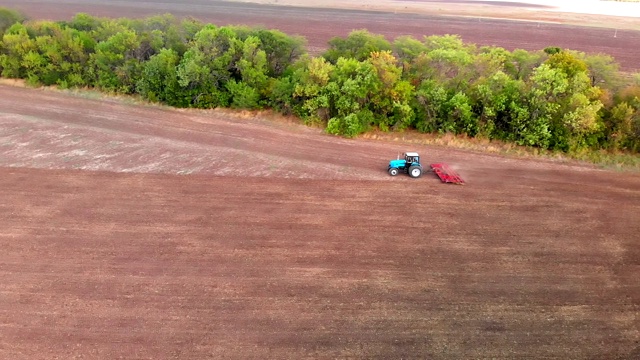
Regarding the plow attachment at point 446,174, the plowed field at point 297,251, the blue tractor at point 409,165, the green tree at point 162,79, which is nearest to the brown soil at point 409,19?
the green tree at point 162,79

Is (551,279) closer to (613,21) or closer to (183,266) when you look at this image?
(183,266)

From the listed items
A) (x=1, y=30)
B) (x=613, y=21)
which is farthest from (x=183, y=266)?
(x=613, y=21)

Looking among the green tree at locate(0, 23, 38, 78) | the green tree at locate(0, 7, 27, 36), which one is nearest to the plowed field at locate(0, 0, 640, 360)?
the green tree at locate(0, 23, 38, 78)

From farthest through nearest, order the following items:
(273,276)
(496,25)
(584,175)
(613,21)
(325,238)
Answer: (613,21)
(496,25)
(584,175)
(325,238)
(273,276)

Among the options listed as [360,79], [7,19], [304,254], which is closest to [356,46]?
[360,79]

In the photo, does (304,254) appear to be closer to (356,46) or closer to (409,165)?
(409,165)

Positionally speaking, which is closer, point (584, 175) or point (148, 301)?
point (148, 301)

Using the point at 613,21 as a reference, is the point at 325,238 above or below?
below

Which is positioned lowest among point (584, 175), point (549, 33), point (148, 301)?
point (148, 301)
